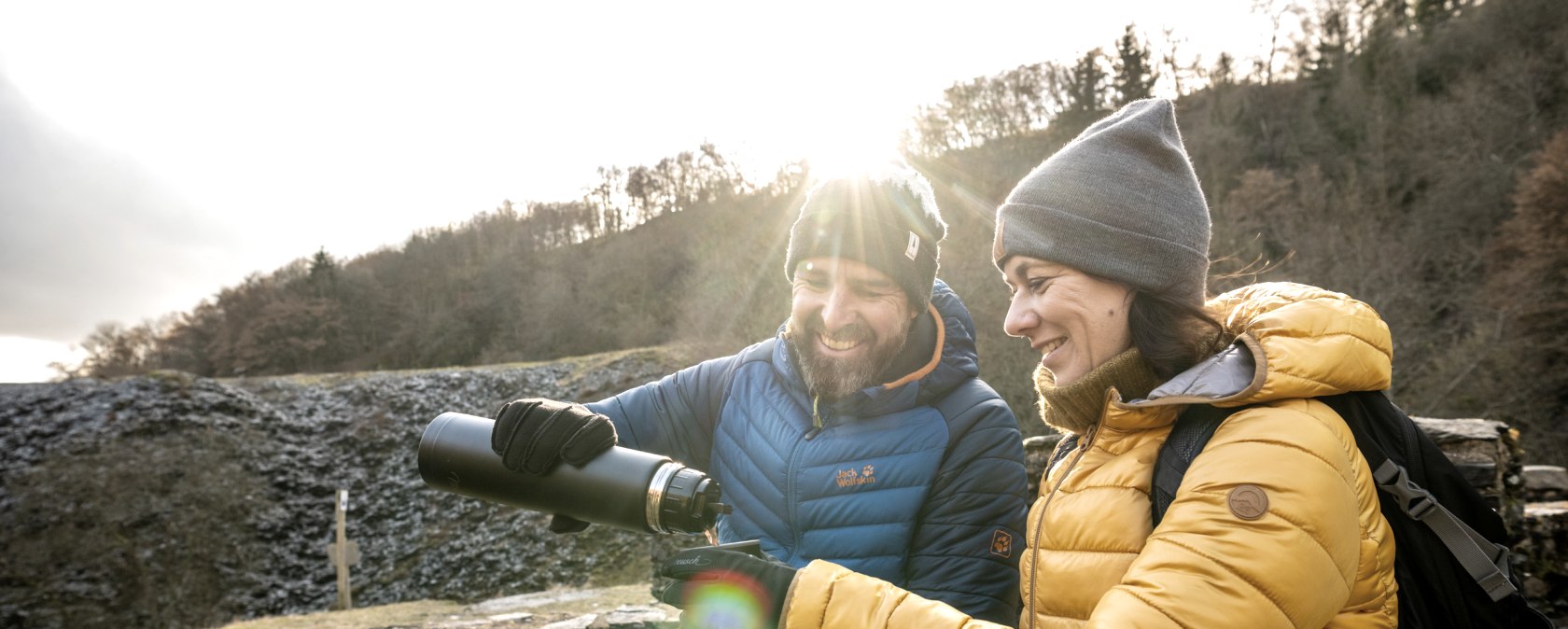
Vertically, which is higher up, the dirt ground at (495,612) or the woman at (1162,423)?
the woman at (1162,423)

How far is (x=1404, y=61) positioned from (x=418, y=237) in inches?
2188

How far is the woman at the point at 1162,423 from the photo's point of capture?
3.23 feet

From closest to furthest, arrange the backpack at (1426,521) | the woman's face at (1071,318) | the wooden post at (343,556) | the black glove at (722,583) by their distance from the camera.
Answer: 1. the backpack at (1426,521)
2. the black glove at (722,583)
3. the woman's face at (1071,318)
4. the wooden post at (343,556)

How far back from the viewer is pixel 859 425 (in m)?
2.09

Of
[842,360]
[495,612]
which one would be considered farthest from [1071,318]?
[495,612]

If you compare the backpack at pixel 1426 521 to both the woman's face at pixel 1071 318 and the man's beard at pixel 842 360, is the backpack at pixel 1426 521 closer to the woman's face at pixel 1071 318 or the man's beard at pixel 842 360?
the woman's face at pixel 1071 318

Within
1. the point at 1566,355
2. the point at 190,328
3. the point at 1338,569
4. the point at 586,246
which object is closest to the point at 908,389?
the point at 1338,569

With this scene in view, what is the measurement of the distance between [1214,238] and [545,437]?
1814 centimetres

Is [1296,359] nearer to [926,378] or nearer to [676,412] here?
[926,378]

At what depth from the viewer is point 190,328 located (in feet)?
149

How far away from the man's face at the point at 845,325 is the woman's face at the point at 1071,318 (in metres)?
0.70

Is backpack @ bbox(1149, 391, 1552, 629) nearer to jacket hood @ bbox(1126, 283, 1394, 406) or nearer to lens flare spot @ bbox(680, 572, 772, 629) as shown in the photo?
jacket hood @ bbox(1126, 283, 1394, 406)

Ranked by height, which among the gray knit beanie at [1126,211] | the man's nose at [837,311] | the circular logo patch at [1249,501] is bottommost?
the circular logo patch at [1249,501]

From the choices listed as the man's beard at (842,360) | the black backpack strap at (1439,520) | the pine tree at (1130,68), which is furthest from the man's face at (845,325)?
the pine tree at (1130,68)
